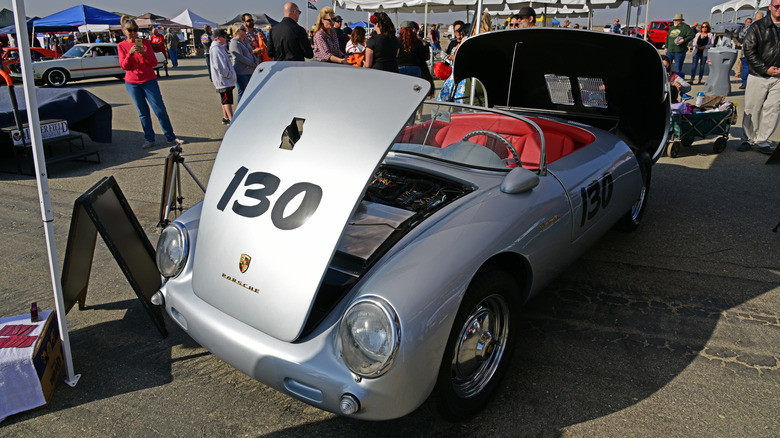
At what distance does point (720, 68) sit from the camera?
38.5 feet

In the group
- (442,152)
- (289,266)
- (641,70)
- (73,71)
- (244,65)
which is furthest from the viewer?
(73,71)

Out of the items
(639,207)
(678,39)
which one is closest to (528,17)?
(639,207)

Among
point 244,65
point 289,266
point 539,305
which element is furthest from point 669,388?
point 244,65

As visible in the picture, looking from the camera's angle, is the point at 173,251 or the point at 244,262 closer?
the point at 244,262

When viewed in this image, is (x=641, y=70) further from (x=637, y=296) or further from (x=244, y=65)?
(x=244, y=65)

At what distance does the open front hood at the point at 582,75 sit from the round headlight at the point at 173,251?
3061mm

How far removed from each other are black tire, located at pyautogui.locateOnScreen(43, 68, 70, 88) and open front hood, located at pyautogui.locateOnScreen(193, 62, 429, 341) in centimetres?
1649

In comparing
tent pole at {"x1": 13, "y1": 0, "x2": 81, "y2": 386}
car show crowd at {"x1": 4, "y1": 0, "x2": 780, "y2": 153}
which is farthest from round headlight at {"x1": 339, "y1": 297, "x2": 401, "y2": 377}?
car show crowd at {"x1": 4, "y1": 0, "x2": 780, "y2": 153}

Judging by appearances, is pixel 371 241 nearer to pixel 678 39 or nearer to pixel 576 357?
pixel 576 357

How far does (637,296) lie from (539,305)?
0.71 meters

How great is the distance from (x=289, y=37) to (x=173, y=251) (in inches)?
217

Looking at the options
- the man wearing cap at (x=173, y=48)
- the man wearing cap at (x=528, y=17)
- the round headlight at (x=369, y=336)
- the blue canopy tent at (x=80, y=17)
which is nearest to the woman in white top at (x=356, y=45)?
the man wearing cap at (x=528, y=17)

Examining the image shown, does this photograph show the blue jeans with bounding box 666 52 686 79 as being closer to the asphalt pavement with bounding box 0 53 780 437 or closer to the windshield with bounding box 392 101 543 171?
the asphalt pavement with bounding box 0 53 780 437

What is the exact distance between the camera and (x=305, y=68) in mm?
2604
